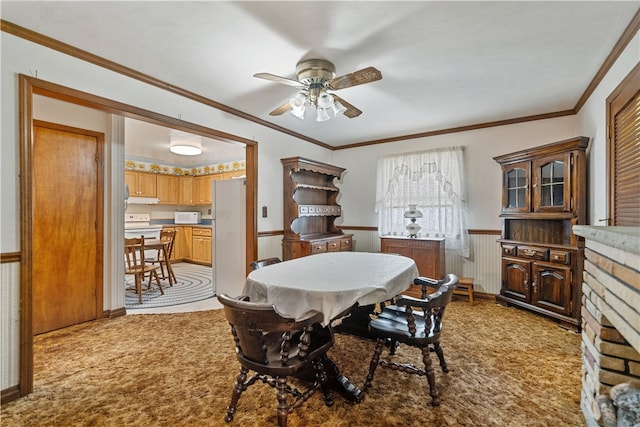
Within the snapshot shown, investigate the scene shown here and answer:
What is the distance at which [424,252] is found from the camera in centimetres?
405

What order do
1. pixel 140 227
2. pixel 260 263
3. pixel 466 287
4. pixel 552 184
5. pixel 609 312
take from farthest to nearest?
pixel 140 227
pixel 466 287
pixel 552 184
pixel 260 263
pixel 609 312

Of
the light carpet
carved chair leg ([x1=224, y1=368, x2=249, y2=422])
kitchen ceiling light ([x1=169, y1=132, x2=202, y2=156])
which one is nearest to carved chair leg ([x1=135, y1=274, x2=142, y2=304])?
the light carpet

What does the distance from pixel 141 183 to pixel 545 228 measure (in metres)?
7.47

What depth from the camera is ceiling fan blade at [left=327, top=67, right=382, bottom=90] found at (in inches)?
79.1

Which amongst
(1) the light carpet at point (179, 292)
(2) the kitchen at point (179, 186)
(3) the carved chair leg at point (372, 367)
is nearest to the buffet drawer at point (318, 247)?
(2) the kitchen at point (179, 186)

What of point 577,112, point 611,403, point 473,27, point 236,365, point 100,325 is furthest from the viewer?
point 577,112

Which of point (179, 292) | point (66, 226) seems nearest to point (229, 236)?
point (179, 292)

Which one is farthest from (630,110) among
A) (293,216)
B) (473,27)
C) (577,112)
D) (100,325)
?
(100,325)

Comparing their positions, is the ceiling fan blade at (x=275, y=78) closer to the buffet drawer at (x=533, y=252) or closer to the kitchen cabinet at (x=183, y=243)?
the buffet drawer at (x=533, y=252)

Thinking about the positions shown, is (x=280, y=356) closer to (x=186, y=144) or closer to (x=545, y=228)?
(x=545, y=228)

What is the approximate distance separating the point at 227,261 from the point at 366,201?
→ 254 centimetres

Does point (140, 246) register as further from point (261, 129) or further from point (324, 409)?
point (324, 409)

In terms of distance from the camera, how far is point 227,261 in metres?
4.20

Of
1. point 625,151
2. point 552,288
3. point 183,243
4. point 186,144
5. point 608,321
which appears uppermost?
point 186,144
